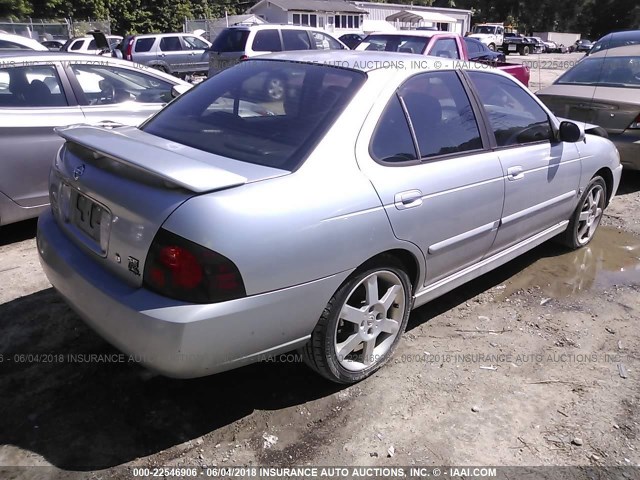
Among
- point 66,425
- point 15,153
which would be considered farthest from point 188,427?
point 15,153

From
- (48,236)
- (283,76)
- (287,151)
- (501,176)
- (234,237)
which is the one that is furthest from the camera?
(501,176)

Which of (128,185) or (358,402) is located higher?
(128,185)

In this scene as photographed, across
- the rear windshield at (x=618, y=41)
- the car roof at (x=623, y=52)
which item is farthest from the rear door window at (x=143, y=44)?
the car roof at (x=623, y=52)

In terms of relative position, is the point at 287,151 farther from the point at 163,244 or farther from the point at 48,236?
the point at 48,236

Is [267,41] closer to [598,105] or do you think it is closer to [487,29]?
[598,105]

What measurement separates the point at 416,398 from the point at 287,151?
143 cm

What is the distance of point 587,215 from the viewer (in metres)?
4.69

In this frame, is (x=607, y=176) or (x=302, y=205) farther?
(x=607, y=176)

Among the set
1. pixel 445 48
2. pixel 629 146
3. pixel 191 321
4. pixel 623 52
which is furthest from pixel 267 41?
pixel 191 321

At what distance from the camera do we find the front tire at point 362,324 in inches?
101

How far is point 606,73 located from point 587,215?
338cm

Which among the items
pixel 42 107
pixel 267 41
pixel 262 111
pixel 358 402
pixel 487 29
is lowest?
pixel 487 29

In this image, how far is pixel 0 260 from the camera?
14.1 ft

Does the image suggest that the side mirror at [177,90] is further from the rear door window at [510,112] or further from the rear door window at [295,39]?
the rear door window at [295,39]
